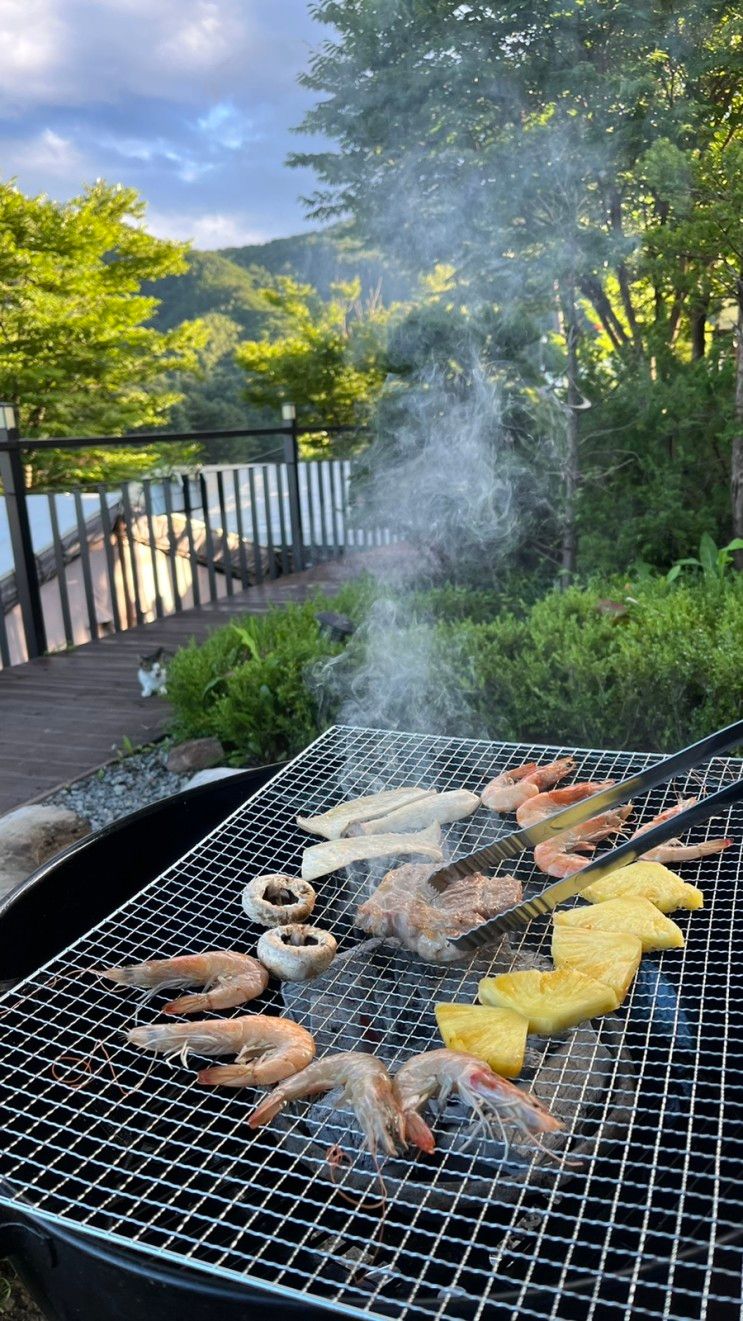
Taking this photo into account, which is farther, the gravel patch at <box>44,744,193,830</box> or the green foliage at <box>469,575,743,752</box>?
the gravel patch at <box>44,744,193,830</box>

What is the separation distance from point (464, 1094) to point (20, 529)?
539cm

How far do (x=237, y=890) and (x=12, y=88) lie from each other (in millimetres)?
14278

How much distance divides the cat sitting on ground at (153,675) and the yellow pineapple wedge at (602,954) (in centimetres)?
353

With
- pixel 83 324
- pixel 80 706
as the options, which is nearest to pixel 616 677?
pixel 80 706

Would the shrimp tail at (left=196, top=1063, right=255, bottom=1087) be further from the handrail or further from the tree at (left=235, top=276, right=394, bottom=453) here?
the tree at (left=235, top=276, right=394, bottom=453)

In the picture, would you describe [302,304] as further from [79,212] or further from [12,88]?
[12,88]

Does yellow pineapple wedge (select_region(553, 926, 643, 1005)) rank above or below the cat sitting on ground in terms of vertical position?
above

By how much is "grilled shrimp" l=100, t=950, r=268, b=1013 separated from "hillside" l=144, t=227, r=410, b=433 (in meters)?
9.31

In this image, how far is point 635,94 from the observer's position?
514cm

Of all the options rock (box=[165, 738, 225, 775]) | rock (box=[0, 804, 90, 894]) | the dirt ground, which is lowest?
the dirt ground

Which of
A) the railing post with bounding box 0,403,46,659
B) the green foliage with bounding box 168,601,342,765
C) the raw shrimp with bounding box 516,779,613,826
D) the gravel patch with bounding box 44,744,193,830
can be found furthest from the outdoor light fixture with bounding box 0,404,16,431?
the raw shrimp with bounding box 516,779,613,826

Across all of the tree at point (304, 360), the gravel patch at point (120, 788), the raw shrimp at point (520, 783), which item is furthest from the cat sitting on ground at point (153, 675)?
the tree at point (304, 360)

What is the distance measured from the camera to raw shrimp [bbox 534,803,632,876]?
1949mm

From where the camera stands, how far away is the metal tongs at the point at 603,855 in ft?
4.77
